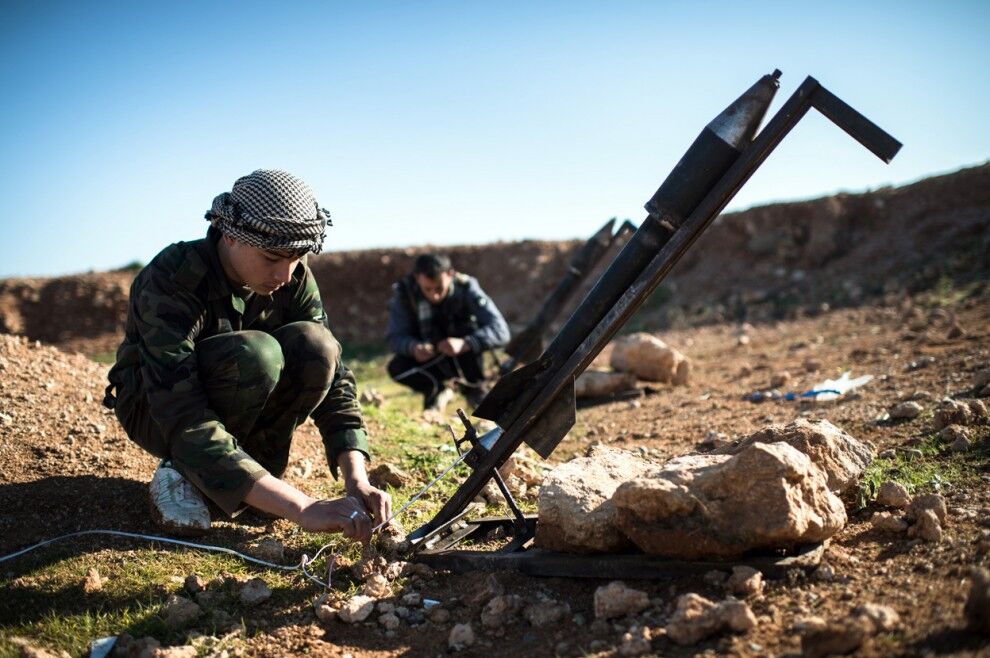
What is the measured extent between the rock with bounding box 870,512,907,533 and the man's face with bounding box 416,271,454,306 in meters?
A: 4.65

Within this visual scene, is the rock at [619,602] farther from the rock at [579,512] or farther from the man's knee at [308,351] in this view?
the man's knee at [308,351]

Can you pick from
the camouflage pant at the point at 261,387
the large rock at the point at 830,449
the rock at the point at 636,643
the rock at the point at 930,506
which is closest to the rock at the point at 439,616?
the rock at the point at 636,643

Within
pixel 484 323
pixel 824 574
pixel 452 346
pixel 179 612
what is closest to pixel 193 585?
pixel 179 612

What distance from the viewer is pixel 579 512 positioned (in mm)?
2729

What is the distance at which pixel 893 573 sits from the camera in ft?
7.79

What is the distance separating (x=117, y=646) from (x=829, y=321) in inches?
383

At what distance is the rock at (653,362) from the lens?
24.0 ft

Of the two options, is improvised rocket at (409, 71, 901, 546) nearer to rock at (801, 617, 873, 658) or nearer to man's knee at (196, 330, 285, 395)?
man's knee at (196, 330, 285, 395)

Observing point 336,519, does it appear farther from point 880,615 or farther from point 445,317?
point 445,317

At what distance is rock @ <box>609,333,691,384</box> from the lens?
7.30m

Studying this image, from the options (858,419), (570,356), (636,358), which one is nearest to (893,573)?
(570,356)

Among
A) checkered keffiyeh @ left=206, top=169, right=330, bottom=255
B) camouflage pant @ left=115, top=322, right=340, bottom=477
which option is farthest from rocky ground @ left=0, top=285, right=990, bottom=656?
checkered keffiyeh @ left=206, top=169, right=330, bottom=255

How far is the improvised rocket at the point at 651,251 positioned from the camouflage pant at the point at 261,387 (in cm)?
82

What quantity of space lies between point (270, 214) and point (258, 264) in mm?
230
